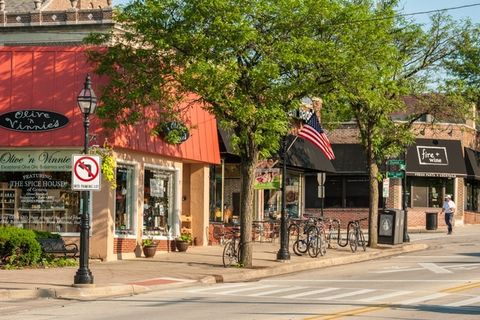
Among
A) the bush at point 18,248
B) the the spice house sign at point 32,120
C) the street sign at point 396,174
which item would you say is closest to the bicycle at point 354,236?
the street sign at point 396,174

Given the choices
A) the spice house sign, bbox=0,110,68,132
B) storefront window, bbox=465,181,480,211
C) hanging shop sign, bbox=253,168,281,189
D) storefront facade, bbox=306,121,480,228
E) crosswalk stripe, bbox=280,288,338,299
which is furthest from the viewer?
storefront window, bbox=465,181,480,211

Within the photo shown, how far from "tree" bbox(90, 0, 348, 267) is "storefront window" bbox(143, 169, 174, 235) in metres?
3.95

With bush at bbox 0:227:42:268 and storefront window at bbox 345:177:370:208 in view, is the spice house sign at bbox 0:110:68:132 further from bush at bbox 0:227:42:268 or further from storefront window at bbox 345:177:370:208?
storefront window at bbox 345:177:370:208

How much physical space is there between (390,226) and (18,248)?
621 inches

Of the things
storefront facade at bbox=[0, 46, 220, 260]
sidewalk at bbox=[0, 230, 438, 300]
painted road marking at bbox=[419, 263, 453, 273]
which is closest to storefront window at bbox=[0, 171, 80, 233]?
storefront facade at bbox=[0, 46, 220, 260]

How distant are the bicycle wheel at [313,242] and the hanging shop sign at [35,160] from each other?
797 cm

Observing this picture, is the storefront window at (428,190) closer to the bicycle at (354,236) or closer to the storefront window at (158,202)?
the bicycle at (354,236)

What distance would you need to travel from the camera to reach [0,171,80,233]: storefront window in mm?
23938

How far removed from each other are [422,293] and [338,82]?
285 inches

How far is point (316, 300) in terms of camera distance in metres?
15.4

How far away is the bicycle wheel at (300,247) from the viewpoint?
26922 millimetres

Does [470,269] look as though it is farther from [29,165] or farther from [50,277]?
[29,165]

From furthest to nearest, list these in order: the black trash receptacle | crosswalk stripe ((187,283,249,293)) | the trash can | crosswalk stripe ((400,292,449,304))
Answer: the black trash receptacle < the trash can < crosswalk stripe ((187,283,249,293)) < crosswalk stripe ((400,292,449,304))

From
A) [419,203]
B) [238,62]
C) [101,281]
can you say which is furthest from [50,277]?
[419,203]
